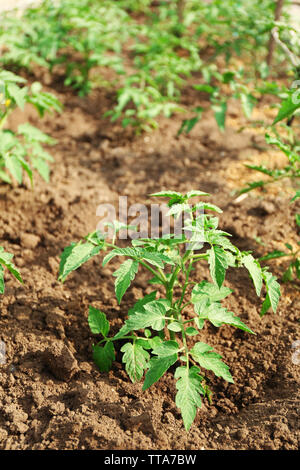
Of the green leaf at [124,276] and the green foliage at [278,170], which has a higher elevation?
the green foliage at [278,170]

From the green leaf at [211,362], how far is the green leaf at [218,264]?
0.84ft

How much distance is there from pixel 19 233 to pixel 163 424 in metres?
1.44

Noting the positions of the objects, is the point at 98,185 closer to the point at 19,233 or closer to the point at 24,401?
the point at 19,233

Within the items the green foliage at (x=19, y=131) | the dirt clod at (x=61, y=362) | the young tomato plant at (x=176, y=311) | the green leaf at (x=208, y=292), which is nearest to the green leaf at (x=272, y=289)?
the young tomato plant at (x=176, y=311)

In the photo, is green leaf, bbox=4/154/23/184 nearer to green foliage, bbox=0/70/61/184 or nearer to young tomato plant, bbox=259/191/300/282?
green foliage, bbox=0/70/61/184

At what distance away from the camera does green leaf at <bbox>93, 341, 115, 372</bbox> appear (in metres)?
2.01

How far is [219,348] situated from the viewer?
2158mm

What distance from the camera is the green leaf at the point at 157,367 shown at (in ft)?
5.52

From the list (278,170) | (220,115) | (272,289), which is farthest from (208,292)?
(220,115)

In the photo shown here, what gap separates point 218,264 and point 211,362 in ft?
1.18

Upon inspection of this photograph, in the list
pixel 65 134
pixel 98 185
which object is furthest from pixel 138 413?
pixel 65 134

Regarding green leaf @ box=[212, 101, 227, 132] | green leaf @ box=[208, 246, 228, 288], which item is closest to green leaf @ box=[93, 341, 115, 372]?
green leaf @ box=[208, 246, 228, 288]

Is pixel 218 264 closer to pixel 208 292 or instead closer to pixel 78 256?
pixel 208 292

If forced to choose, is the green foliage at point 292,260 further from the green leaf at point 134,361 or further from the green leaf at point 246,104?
the green leaf at point 246,104
